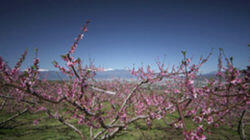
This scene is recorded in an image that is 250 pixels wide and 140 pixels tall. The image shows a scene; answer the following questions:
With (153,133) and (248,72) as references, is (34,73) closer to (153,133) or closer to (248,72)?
(248,72)

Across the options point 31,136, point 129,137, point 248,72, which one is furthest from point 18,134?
point 248,72

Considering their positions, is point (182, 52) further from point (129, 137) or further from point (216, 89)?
point (129, 137)

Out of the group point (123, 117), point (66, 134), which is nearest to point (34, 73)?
point (123, 117)

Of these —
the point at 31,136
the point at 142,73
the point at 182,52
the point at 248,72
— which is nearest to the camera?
the point at 248,72

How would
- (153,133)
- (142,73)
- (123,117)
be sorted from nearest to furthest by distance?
(123,117) → (142,73) → (153,133)

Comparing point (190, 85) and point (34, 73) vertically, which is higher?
point (34, 73)

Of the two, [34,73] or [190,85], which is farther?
[190,85]

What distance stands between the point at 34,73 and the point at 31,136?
29.3 ft

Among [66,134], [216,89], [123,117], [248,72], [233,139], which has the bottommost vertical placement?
[233,139]

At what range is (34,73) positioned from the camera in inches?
94.3

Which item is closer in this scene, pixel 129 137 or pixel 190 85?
pixel 190 85

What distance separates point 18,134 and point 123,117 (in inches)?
346

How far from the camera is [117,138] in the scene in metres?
8.82

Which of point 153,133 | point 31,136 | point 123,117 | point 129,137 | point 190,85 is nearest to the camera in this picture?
point 190,85
